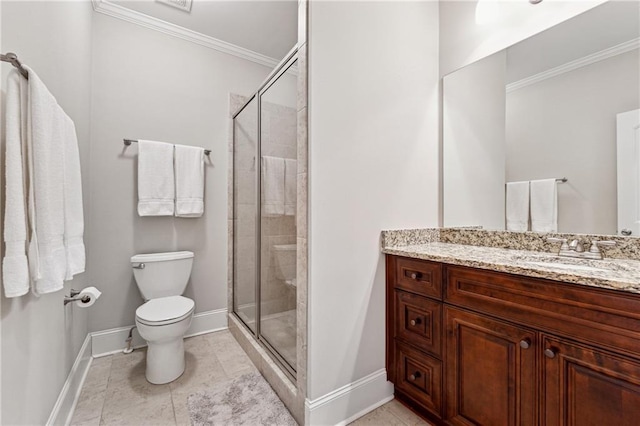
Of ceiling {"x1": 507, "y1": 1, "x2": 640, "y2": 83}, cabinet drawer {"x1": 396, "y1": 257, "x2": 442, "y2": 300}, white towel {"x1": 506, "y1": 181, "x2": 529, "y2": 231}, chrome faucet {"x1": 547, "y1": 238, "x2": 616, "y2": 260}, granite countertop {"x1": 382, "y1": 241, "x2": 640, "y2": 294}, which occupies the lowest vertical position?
cabinet drawer {"x1": 396, "y1": 257, "x2": 442, "y2": 300}

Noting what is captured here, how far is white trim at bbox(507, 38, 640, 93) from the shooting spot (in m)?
1.24

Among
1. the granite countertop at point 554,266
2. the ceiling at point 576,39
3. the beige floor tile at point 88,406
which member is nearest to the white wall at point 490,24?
the ceiling at point 576,39

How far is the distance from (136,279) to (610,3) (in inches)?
126

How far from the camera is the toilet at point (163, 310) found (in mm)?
1700

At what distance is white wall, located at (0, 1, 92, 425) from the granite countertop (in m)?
1.59

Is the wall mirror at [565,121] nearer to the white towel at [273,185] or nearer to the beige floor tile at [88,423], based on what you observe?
the white towel at [273,185]

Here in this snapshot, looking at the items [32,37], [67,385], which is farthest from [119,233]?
[32,37]

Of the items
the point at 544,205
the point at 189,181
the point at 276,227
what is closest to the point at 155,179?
the point at 189,181

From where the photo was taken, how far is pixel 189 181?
2.33m

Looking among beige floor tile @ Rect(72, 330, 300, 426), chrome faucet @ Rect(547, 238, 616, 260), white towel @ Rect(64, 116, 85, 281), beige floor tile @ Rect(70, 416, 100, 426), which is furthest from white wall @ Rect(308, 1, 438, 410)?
beige floor tile @ Rect(70, 416, 100, 426)

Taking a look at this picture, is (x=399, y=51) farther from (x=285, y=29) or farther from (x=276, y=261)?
(x=276, y=261)

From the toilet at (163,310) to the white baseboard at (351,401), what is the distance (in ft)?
3.20

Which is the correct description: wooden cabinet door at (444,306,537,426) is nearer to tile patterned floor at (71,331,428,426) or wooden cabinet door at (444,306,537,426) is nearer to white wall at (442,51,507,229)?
tile patterned floor at (71,331,428,426)

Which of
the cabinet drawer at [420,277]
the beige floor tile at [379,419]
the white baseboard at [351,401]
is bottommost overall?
the beige floor tile at [379,419]
